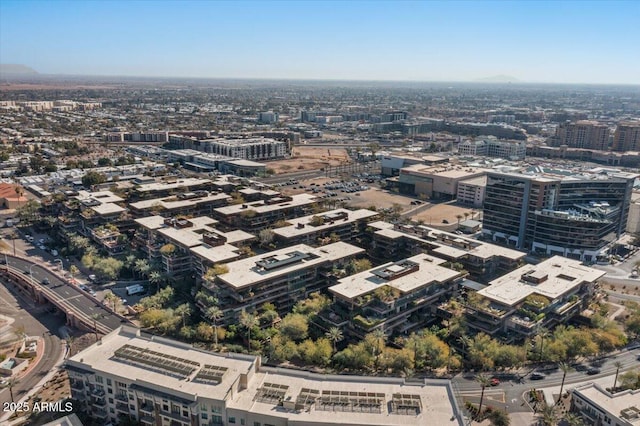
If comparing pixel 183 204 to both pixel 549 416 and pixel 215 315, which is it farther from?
pixel 549 416

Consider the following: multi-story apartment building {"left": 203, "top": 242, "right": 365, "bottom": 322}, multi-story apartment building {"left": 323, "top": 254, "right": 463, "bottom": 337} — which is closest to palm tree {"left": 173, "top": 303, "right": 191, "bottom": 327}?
multi-story apartment building {"left": 203, "top": 242, "right": 365, "bottom": 322}

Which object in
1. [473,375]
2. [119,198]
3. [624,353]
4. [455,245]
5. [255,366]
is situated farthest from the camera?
Answer: [119,198]

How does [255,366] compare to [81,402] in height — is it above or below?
above

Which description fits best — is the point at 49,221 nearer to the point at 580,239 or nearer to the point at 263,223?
the point at 263,223

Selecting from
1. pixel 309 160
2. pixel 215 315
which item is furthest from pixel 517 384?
pixel 309 160

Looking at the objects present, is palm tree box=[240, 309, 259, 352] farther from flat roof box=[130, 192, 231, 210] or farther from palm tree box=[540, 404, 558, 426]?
flat roof box=[130, 192, 231, 210]

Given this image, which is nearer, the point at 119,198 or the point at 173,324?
the point at 173,324

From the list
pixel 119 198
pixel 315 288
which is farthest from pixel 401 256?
pixel 119 198
